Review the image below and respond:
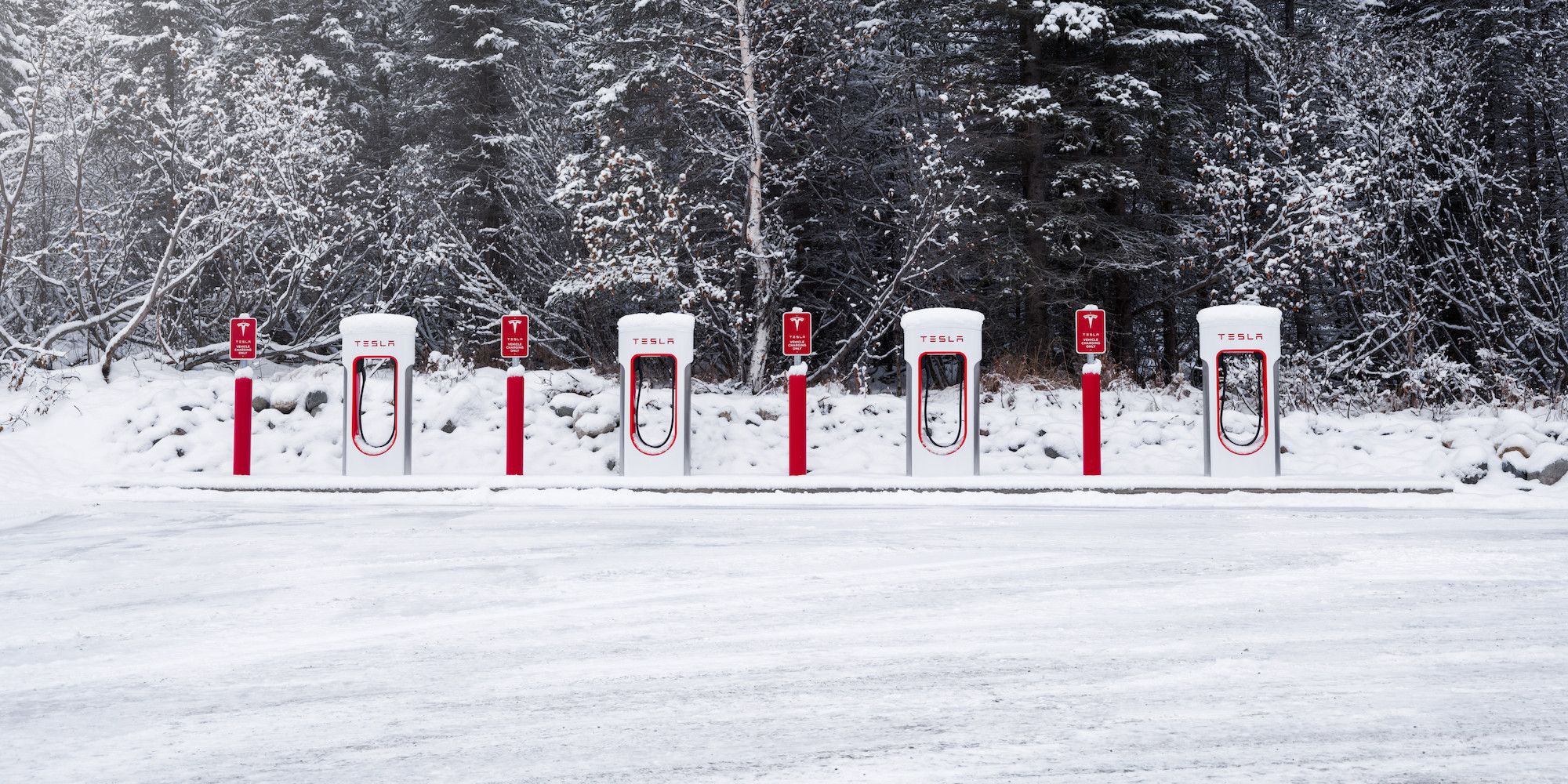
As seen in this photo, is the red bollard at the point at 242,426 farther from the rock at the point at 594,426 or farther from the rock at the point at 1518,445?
the rock at the point at 1518,445

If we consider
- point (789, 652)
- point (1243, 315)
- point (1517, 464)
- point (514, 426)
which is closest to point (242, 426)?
point (514, 426)

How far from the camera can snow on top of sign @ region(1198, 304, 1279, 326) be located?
41.5 ft

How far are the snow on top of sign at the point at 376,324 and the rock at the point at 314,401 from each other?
225cm

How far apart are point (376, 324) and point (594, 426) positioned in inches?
113

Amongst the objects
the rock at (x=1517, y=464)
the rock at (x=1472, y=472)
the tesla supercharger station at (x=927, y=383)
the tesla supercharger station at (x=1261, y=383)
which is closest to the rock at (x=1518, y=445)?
the rock at (x=1517, y=464)

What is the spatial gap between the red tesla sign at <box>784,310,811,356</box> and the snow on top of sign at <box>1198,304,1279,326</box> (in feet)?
14.4

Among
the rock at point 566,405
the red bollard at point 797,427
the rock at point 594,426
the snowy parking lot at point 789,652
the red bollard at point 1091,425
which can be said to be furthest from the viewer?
the rock at point 566,405

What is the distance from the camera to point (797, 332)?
13023 millimetres

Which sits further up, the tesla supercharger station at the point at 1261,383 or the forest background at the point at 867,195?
the forest background at the point at 867,195

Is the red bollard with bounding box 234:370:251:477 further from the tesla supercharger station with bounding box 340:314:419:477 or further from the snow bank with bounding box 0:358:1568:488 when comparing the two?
the tesla supercharger station with bounding box 340:314:419:477

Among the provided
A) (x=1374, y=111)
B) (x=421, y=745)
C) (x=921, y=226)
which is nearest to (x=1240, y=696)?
(x=421, y=745)

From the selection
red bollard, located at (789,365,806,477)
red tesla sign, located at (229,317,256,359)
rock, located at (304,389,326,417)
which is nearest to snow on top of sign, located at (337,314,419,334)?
red tesla sign, located at (229,317,256,359)

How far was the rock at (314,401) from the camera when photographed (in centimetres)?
1508

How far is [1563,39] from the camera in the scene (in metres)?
21.5
